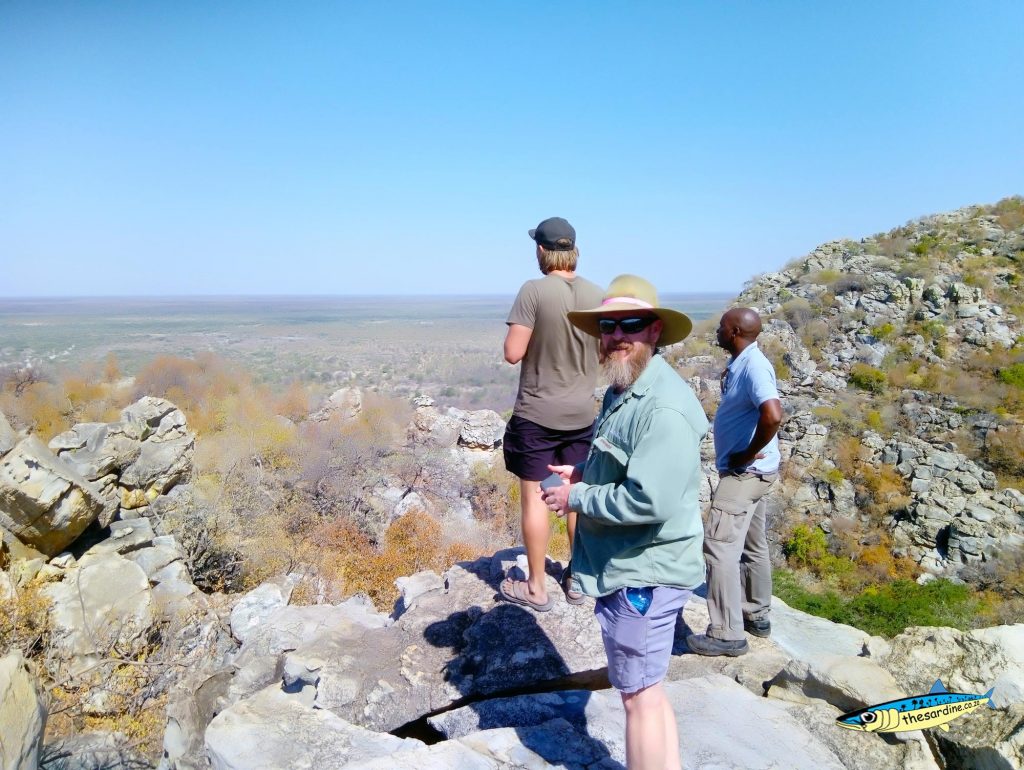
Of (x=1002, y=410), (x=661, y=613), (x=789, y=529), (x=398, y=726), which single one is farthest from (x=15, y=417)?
(x=1002, y=410)

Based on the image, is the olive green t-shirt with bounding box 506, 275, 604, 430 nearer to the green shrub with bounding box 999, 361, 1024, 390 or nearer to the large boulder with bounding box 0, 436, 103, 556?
the large boulder with bounding box 0, 436, 103, 556

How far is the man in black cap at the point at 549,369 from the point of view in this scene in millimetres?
3051

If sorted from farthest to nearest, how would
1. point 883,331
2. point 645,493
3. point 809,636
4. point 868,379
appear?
point 883,331, point 868,379, point 809,636, point 645,493

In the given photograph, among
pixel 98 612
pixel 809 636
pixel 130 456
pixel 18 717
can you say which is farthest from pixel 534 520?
pixel 130 456

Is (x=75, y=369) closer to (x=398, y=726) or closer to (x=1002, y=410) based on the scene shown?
(x=398, y=726)

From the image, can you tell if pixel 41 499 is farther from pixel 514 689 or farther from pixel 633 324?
pixel 633 324

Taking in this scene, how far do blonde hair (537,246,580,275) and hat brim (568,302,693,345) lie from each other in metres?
0.99

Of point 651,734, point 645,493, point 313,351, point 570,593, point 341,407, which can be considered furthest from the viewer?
point 313,351

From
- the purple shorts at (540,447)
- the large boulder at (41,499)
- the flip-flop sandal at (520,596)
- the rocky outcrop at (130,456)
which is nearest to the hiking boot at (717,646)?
the flip-flop sandal at (520,596)

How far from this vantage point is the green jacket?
179 centimetres

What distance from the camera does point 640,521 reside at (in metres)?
1.80

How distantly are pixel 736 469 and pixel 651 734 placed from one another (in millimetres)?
1667

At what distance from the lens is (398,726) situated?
10.2 feet

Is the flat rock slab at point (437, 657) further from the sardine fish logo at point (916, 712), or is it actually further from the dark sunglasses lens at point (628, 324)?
the dark sunglasses lens at point (628, 324)
